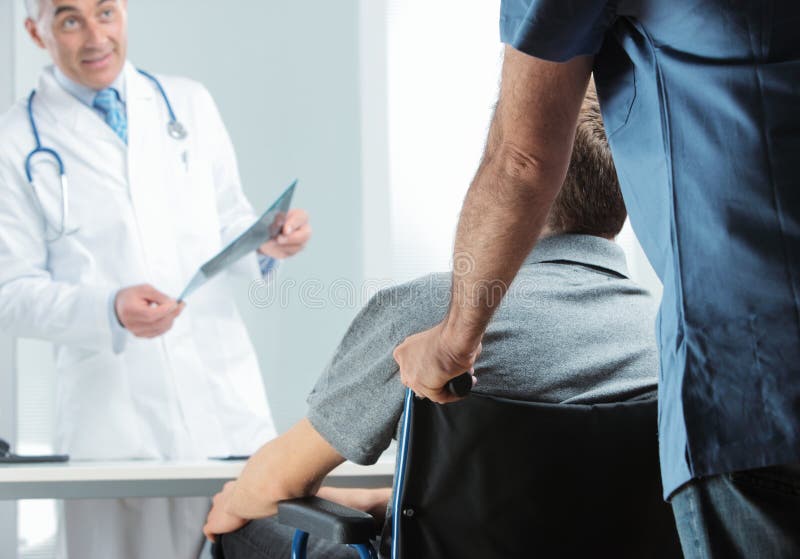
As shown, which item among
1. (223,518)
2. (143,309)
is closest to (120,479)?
(223,518)

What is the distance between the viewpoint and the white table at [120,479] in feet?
4.30

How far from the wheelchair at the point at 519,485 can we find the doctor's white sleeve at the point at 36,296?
109 centimetres

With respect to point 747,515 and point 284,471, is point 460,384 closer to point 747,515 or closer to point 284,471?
point 747,515

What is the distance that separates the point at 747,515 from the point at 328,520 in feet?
1.77

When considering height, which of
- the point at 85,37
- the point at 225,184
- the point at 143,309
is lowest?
the point at 143,309

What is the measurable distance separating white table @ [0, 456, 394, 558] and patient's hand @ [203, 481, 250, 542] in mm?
78

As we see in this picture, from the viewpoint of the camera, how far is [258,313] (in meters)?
2.64

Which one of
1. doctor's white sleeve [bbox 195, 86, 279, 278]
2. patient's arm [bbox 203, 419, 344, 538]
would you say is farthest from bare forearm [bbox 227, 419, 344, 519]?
doctor's white sleeve [bbox 195, 86, 279, 278]

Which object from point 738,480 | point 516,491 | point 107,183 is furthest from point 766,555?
point 107,183

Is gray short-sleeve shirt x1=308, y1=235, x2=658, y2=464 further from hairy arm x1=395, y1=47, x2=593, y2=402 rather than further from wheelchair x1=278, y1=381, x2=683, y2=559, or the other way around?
hairy arm x1=395, y1=47, x2=593, y2=402

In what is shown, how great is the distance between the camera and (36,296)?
1.91 m

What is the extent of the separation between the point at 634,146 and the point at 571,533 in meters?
0.50

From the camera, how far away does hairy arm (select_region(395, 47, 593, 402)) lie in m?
0.67

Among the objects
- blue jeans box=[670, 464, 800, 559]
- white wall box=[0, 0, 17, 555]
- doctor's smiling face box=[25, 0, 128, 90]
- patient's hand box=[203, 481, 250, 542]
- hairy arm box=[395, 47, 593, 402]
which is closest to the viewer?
blue jeans box=[670, 464, 800, 559]
